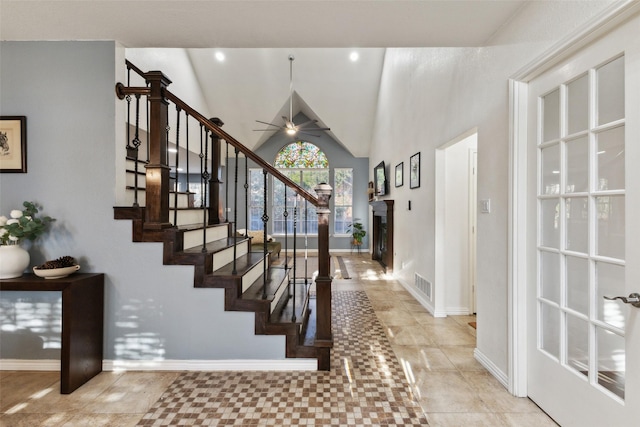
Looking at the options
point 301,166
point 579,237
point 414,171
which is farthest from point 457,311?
point 301,166

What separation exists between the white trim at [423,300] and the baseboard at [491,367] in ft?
2.86

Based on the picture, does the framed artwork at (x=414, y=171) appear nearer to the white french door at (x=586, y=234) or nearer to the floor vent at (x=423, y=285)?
the floor vent at (x=423, y=285)

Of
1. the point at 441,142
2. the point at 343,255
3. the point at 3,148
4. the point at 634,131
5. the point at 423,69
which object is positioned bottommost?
the point at 343,255

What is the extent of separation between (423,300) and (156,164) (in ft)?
10.6

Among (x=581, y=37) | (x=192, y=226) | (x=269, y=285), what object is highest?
(x=581, y=37)

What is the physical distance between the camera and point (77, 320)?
6.50ft

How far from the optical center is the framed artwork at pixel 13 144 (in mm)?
2232

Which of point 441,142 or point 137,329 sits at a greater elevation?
point 441,142

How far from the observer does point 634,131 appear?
1.25 metres

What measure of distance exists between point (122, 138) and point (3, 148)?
32.5 inches

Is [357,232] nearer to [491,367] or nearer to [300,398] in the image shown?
[491,367]

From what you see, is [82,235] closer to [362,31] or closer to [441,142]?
[362,31]

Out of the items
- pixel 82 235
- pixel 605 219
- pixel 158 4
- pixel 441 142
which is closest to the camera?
pixel 605 219

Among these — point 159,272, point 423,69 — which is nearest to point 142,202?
point 159,272
